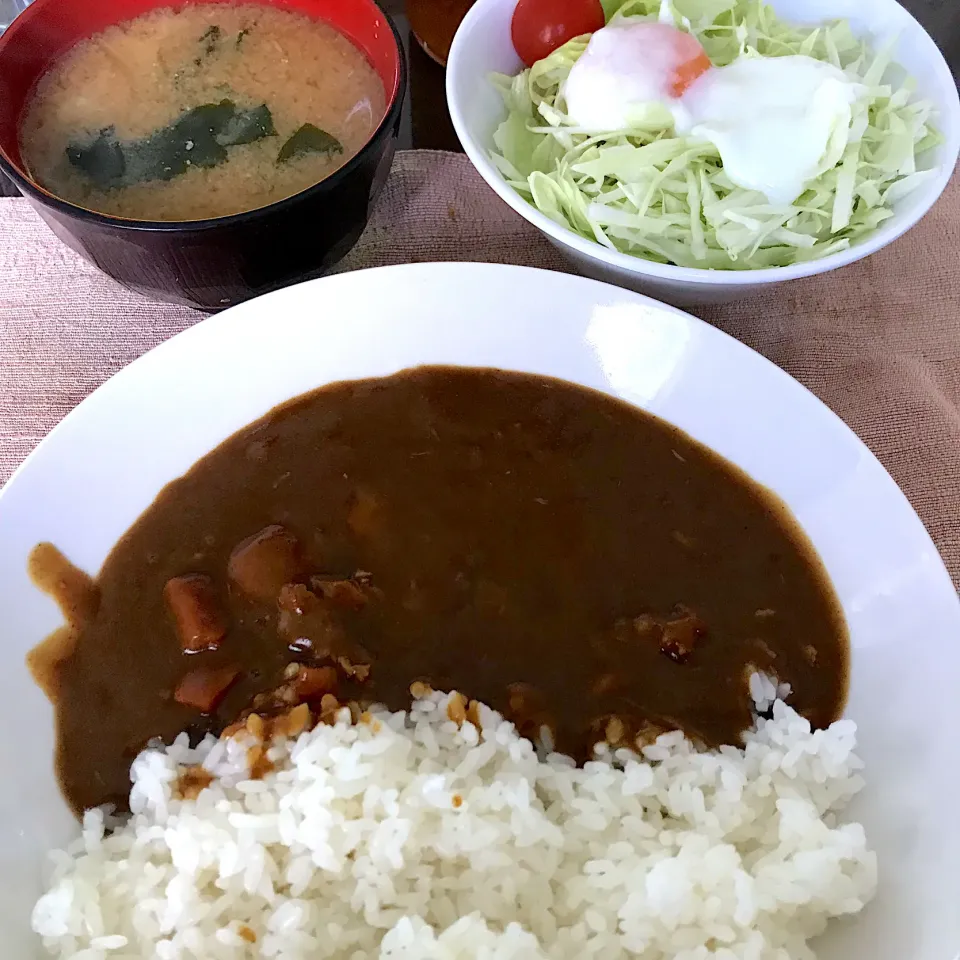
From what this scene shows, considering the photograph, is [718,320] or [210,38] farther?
[718,320]

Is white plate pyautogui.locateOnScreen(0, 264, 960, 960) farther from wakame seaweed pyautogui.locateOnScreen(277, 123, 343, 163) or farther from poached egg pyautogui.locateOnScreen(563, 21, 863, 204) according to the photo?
poached egg pyautogui.locateOnScreen(563, 21, 863, 204)

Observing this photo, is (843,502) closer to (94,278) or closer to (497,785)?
(497,785)

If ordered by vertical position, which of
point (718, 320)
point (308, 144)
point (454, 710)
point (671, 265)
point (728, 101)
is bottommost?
point (454, 710)

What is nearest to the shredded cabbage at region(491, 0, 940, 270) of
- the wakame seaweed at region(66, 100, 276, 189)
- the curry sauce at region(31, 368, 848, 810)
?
the curry sauce at region(31, 368, 848, 810)

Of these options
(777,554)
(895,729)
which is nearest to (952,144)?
(777,554)

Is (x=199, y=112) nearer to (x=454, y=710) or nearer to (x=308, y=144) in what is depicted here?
(x=308, y=144)

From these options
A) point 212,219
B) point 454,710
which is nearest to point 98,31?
point 212,219
